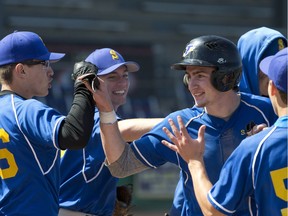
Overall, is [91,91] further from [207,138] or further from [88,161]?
[88,161]

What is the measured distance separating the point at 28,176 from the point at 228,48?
1352 millimetres

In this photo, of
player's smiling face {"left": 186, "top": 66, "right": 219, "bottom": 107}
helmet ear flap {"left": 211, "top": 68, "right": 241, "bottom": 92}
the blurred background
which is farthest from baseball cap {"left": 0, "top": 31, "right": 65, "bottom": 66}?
the blurred background

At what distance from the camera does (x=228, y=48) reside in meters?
4.33

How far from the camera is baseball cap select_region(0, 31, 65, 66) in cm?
455

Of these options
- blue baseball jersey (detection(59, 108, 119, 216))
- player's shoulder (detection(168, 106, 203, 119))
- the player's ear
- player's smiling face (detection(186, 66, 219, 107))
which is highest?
the player's ear

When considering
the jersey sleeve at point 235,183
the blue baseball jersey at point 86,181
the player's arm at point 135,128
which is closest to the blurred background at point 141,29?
the blue baseball jersey at point 86,181

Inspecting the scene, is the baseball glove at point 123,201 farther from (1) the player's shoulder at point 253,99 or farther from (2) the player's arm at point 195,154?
(2) the player's arm at point 195,154

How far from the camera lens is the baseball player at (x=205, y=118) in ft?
14.0

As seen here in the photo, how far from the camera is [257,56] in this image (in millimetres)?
4898

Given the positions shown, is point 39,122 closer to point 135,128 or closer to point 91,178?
point 135,128

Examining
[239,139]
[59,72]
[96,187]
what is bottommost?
[59,72]

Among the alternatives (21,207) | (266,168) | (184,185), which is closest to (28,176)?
(21,207)

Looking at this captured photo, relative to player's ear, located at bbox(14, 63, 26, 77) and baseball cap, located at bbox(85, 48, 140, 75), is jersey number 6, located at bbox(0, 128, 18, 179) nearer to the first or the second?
player's ear, located at bbox(14, 63, 26, 77)

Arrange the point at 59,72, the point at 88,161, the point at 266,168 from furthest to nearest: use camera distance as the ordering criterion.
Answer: the point at 59,72 → the point at 88,161 → the point at 266,168
